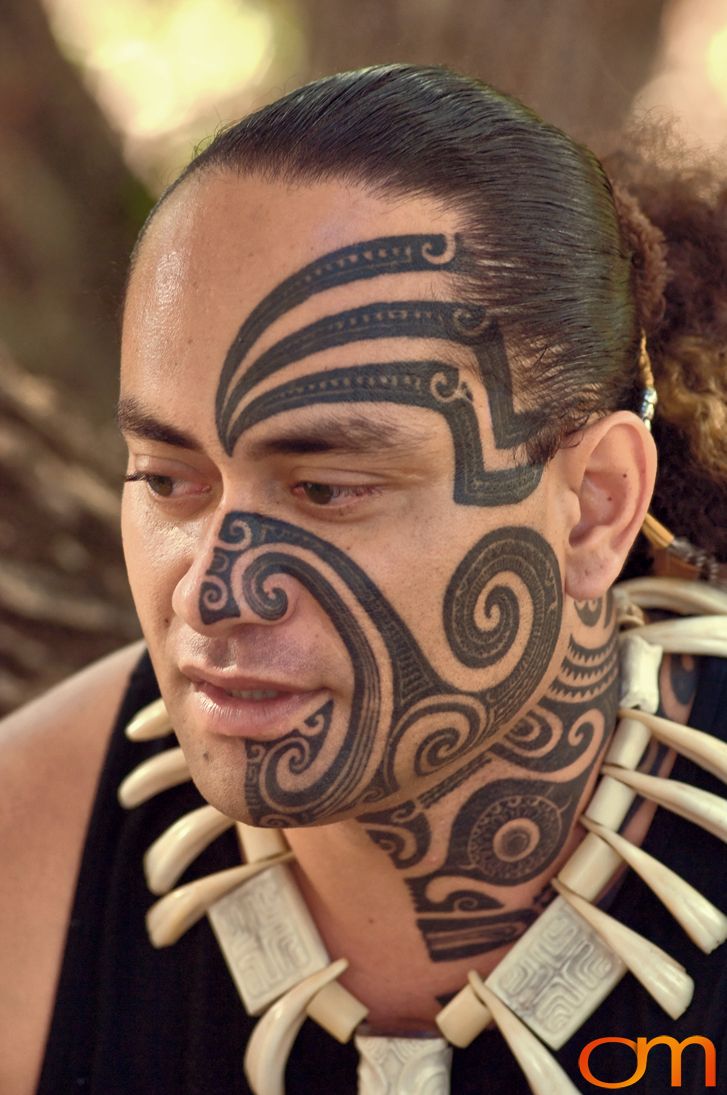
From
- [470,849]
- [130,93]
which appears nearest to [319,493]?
[470,849]

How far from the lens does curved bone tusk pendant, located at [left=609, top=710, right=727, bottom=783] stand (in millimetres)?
1490

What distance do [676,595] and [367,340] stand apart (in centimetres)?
65

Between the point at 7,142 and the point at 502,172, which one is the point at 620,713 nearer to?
the point at 502,172

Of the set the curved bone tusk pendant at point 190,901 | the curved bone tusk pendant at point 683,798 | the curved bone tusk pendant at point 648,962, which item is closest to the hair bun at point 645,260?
the curved bone tusk pendant at point 683,798

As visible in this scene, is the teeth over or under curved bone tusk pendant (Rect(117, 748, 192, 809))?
over

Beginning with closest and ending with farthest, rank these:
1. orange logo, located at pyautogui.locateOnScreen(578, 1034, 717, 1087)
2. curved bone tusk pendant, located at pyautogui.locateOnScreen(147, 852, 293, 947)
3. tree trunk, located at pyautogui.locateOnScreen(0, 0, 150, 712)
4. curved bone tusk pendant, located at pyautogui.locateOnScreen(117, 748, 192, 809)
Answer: orange logo, located at pyautogui.locateOnScreen(578, 1034, 717, 1087) < curved bone tusk pendant, located at pyautogui.locateOnScreen(147, 852, 293, 947) < curved bone tusk pendant, located at pyautogui.locateOnScreen(117, 748, 192, 809) < tree trunk, located at pyautogui.locateOnScreen(0, 0, 150, 712)

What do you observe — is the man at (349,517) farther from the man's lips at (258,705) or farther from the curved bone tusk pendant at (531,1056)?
the curved bone tusk pendant at (531,1056)

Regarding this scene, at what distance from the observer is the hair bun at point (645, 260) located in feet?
5.05

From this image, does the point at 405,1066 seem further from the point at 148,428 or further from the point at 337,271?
the point at 337,271

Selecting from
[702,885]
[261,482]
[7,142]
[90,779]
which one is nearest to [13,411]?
[7,142]

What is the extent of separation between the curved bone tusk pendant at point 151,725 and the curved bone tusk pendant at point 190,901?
22cm

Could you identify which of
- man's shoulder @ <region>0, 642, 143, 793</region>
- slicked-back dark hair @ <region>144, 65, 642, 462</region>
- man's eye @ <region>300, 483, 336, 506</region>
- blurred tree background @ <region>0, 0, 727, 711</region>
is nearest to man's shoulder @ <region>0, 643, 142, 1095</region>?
man's shoulder @ <region>0, 642, 143, 793</region>

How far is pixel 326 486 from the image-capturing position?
4.15ft

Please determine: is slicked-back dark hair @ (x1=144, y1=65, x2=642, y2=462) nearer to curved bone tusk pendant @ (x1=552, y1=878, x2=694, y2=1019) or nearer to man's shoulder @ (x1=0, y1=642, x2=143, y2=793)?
curved bone tusk pendant @ (x1=552, y1=878, x2=694, y2=1019)
